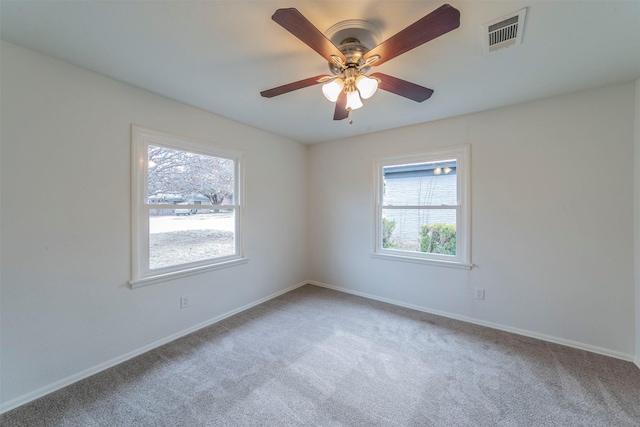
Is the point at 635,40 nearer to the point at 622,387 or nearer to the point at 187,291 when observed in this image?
the point at 622,387

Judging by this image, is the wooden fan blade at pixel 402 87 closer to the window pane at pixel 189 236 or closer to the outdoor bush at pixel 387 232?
the outdoor bush at pixel 387 232

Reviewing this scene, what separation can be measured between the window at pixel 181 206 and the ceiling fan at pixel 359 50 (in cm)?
139

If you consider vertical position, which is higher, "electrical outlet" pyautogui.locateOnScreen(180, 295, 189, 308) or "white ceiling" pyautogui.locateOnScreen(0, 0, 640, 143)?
"white ceiling" pyautogui.locateOnScreen(0, 0, 640, 143)

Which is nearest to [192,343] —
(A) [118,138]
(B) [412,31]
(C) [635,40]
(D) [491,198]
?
(A) [118,138]

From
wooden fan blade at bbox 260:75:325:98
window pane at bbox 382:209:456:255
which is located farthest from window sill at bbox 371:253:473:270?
wooden fan blade at bbox 260:75:325:98

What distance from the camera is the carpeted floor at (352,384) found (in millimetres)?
1575

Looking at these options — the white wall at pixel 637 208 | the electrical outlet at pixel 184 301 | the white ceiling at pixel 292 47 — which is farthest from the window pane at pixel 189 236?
the white wall at pixel 637 208

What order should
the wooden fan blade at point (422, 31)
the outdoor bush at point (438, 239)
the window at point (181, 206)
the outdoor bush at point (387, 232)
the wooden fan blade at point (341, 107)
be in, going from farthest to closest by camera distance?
the outdoor bush at point (387, 232) → the outdoor bush at point (438, 239) → the window at point (181, 206) → the wooden fan blade at point (341, 107) → the wooden fan blade at point (422, 31)

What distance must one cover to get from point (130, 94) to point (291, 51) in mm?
1573

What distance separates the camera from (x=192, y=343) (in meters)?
2.42

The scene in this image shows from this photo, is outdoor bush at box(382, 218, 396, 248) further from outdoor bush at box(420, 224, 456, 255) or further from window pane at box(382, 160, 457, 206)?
outdoor bush at box(420, 224, 456, 255)

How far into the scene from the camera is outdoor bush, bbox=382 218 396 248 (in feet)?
11.5

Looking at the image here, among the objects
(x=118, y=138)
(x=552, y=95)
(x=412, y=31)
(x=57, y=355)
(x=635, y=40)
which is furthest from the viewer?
(x=552, y=95)

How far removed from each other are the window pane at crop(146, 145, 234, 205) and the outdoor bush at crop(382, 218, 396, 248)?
7.03 ft
